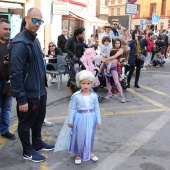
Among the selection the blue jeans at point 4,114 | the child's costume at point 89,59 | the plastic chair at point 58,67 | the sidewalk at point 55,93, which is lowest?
the sidewalk at point 55,93

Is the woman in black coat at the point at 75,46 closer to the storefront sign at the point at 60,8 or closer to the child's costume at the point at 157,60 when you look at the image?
the child's costume at the point at 157,60

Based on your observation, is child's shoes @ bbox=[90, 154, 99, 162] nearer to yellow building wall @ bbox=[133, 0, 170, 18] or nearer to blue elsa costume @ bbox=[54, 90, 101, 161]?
blue elsa costume @ bbox=[54, 90, 101, 161]

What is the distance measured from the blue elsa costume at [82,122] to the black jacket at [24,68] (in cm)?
49

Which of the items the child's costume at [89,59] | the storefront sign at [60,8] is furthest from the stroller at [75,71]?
the storefront sign at [60,8]

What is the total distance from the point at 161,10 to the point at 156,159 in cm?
4459

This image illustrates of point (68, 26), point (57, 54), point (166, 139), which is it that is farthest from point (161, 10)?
point (166, 139)

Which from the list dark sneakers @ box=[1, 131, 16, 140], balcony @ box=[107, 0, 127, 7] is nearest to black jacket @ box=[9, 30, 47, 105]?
dark sneakers @ box=[1, 131, 16, 140]

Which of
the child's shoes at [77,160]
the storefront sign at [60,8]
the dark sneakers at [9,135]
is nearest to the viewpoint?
the child's shoes at [77,160]

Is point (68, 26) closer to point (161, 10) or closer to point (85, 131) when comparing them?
point (85, 131)

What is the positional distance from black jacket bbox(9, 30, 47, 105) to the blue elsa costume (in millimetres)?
486

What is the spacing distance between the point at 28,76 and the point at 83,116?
0.83 m

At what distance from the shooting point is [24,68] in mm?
3094

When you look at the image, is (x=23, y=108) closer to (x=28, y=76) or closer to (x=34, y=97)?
(x=34, y=97)

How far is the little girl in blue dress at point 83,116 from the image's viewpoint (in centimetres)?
327
